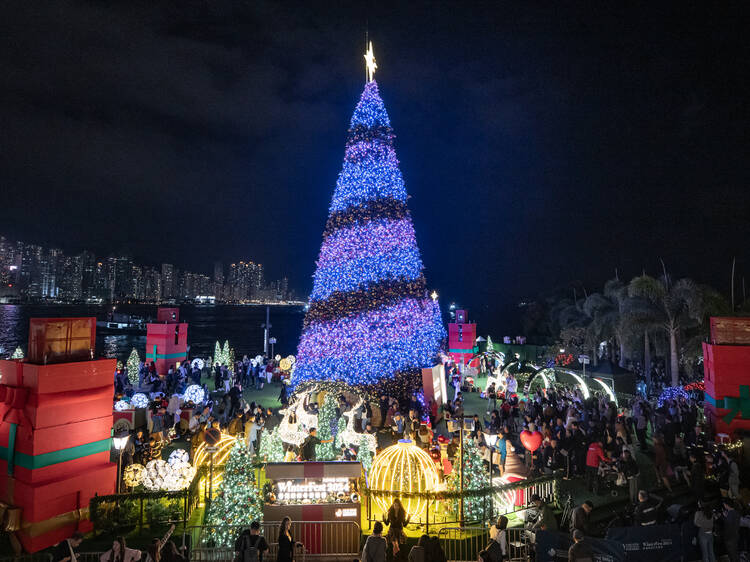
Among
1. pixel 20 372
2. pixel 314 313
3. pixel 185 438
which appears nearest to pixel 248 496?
pixel 20 372

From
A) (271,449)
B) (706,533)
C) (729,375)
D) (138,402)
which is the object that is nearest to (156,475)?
(271,449)

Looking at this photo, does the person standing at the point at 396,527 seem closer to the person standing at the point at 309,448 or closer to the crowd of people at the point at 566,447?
the crowd of people at the point at 566,447

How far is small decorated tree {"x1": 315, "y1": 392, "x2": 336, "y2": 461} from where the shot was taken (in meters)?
11.6

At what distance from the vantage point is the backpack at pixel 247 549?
6.03 m

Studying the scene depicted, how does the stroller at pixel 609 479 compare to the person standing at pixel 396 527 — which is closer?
the person standing at pixel 396 527

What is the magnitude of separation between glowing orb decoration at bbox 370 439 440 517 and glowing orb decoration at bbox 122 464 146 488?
5.50 m

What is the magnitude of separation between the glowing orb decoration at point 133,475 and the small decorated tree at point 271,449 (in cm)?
270

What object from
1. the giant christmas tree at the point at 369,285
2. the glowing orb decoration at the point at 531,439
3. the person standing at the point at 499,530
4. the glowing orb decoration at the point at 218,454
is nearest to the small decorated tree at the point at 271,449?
the glowing orb decoration at the point at 218,454

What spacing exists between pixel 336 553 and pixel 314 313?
11.8 meters

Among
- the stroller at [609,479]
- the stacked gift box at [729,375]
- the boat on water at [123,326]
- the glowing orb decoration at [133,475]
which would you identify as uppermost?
the boat on water at [123,326]

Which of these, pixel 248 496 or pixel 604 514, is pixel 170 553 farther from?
pixel 604 514

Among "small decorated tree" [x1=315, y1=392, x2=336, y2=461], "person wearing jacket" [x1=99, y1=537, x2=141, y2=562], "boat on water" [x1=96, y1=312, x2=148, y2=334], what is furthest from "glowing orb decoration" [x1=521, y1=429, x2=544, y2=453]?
"boat on water" [x1=96, y1=312, x2=148, y2=334]

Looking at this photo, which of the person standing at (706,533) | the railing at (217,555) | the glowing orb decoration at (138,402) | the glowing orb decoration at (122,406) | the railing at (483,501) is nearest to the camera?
the person standing at (706,533)

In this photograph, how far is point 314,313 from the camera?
18.8 metres
